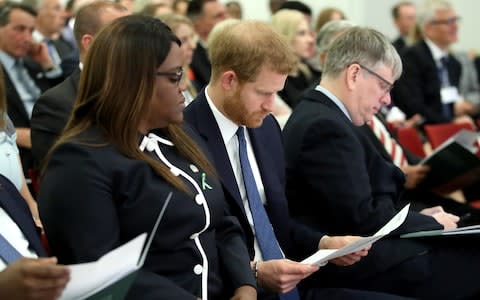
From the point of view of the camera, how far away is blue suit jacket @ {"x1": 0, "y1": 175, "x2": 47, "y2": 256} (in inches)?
85.1

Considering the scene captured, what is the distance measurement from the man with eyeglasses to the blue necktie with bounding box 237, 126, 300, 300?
397cm

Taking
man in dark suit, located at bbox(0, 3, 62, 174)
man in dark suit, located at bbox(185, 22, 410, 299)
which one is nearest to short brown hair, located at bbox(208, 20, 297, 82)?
man in dark suit, located at bbox(185, 22, 410, 299)

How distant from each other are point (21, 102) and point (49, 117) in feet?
4.07

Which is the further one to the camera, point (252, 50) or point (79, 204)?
point (252, 50)

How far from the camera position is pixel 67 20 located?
7.13 metres

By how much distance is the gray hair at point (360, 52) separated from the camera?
3096mm

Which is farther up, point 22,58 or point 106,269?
point 106,269

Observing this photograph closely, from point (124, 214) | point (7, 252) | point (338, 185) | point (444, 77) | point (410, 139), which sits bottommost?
point (444, 77)

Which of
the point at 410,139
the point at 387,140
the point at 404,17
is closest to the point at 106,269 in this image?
the point at 387,140

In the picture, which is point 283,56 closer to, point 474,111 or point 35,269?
point 35,269

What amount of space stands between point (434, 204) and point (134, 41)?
2375mm

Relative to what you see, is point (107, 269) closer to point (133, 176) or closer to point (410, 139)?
point (133, 176)

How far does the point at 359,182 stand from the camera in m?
2.87

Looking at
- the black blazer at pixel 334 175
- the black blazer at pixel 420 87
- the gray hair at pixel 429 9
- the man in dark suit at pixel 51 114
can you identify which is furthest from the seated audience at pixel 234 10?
the black blazer at pixel 334 175
